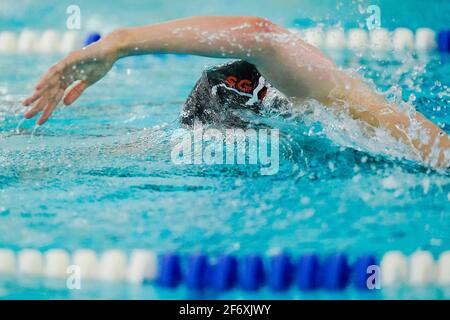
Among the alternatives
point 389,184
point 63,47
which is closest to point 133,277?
point 389,184

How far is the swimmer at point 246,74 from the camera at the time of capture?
1601 millimetres

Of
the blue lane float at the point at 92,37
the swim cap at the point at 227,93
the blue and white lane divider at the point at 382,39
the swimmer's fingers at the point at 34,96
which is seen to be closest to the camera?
the swimmer's fingers at the point at 34,96

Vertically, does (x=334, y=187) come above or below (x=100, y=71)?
below

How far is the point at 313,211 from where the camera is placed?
1.82 m

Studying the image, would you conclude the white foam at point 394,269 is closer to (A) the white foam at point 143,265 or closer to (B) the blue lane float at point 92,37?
(A) the white foam at point 143,265

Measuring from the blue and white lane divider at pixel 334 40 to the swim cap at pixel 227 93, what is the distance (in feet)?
4.55

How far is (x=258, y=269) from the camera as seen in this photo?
1707 mm

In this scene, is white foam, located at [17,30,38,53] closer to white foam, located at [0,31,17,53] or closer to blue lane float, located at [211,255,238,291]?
white foam, located at [0,31,17,53]

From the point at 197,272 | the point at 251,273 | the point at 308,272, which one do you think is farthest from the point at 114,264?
the point at 308,272

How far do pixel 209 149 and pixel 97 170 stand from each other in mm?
303

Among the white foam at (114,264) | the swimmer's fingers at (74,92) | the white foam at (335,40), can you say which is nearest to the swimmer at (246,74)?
the swimmer's fingers at (74,92)

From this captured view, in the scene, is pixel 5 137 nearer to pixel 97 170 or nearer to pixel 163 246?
pixel 97 170

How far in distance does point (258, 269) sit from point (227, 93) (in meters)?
0.49

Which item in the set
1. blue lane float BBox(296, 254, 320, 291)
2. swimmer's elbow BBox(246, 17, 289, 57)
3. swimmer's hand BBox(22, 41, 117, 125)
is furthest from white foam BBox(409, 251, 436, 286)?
swimmer's hand BBox(22, 41, 117, 125)
